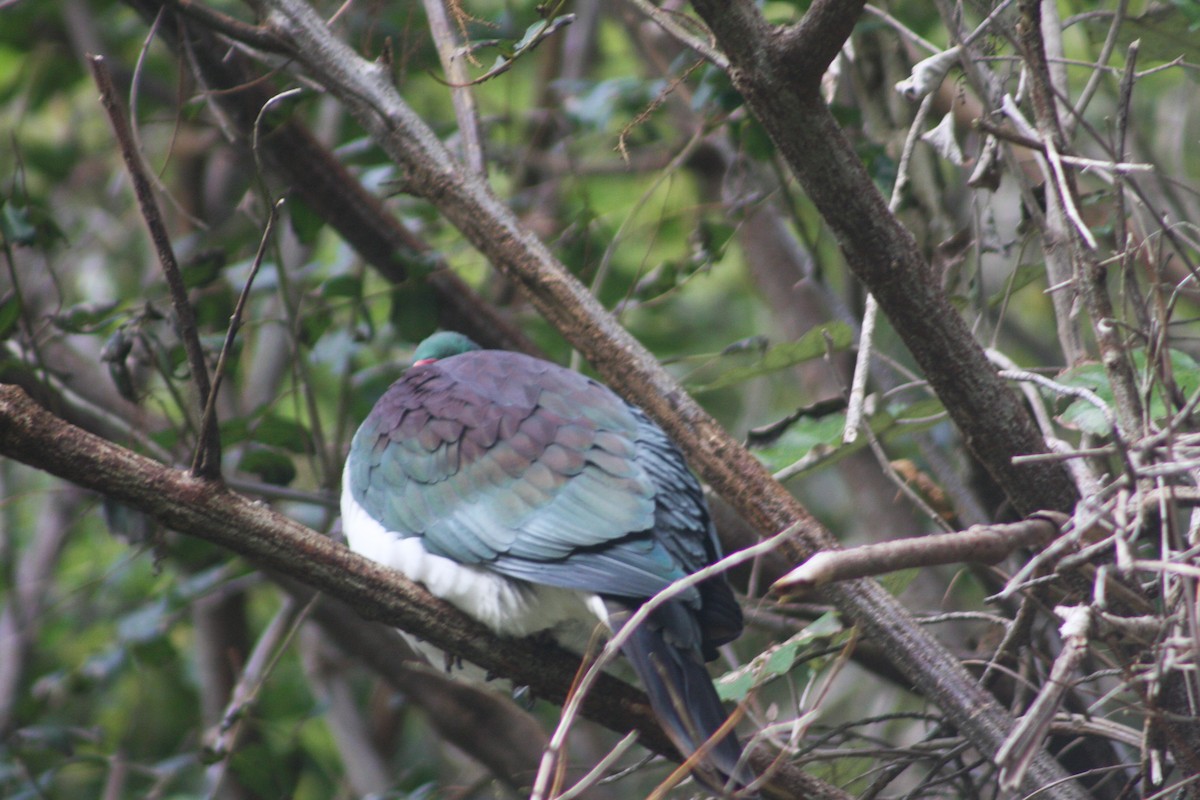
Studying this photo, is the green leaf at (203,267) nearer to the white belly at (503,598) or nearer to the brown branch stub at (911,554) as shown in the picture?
the white belly at (503,598)

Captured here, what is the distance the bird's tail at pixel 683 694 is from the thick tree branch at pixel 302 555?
4.1 inches

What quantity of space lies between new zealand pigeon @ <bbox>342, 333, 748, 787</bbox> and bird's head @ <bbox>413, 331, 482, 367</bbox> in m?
0.48

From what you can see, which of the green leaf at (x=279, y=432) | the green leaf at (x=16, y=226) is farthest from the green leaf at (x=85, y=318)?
the green leaf at (x=279, y=432)

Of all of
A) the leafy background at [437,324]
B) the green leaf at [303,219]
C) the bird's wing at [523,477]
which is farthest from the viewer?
the green leaf at [303,219]

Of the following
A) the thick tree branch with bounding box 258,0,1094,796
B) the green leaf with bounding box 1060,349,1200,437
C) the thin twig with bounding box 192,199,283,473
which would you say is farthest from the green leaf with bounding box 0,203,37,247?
the green leaf with bounding box 1060,349,1200,437

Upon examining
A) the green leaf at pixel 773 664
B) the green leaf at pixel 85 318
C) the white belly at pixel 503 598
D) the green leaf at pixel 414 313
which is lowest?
the green leaf at pixel 773 664

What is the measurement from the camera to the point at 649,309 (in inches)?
181

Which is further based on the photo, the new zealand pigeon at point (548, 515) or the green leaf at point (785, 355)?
the green leaf at point (785, 355)

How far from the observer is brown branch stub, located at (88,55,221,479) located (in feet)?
5.82

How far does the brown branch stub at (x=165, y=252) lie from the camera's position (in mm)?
1773

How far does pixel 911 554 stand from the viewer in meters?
1.64

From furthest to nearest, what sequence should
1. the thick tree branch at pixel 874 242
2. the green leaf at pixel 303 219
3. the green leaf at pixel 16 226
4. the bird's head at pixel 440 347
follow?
the green leaf at pixel 303 219 → the bird's head at pixel 440 347 → the green leaf at pixel 16 226 → the thick tree branch at pixel 874 242

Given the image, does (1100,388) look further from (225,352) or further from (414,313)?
(414,313)

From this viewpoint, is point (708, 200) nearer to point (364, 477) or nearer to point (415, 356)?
point (415, 356)
